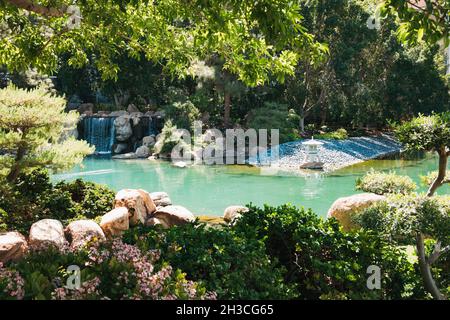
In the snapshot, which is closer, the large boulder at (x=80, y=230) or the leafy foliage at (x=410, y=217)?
the leafy foliage at (x=410, y=217)

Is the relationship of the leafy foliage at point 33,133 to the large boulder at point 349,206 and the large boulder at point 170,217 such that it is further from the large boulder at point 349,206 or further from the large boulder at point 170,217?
the large boulder at point 349,206

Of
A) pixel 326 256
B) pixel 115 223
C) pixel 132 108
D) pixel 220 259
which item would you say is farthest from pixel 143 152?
pixel 220 259

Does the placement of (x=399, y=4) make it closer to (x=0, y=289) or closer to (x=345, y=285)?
(x=345, y=285)

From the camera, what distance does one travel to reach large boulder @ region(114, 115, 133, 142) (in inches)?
977

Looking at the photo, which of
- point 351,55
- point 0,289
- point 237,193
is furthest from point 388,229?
point 351,55

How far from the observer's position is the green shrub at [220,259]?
3.44 metres

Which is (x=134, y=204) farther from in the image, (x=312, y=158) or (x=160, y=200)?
(x=312, y=158)

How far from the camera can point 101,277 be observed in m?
3.17

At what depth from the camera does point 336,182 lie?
55.3 ft

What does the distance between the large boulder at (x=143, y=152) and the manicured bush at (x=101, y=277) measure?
65.3 ft

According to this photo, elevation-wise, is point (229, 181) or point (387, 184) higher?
point (387, 184)

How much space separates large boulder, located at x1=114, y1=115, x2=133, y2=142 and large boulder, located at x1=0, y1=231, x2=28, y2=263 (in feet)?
60.3

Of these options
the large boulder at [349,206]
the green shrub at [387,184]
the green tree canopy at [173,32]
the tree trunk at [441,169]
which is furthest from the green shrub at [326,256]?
the large boulder at [349,206]

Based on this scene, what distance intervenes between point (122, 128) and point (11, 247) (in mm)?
18751
